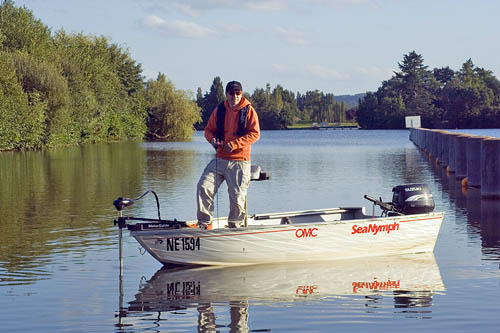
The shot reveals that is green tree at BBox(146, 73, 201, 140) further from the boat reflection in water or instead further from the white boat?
the boat reflection in water

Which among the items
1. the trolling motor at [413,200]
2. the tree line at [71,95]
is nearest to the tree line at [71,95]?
the tree line at [71,95]

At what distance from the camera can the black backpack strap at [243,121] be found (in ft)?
43.8

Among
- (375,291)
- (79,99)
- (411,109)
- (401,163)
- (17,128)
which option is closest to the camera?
(375,291)

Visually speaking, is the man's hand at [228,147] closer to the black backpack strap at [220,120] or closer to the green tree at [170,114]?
the black backpack strap at [220,120]

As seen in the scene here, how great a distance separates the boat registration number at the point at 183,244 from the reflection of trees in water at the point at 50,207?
1.97 meters

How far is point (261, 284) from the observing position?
40.8ft

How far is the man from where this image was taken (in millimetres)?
13359

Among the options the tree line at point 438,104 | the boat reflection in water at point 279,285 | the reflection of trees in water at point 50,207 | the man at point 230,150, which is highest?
the tree line at point 438,104

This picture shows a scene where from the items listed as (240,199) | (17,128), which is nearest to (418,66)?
(17,128)

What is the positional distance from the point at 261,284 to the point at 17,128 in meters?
49.6

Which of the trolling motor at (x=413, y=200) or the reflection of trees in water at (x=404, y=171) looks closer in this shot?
the trolling motor at (x=413, y=200)

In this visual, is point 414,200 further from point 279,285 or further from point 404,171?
point 404,171

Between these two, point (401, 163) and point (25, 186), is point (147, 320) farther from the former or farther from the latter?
point (401, 163)

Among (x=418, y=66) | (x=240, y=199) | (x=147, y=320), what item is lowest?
(x=147, y=320)
